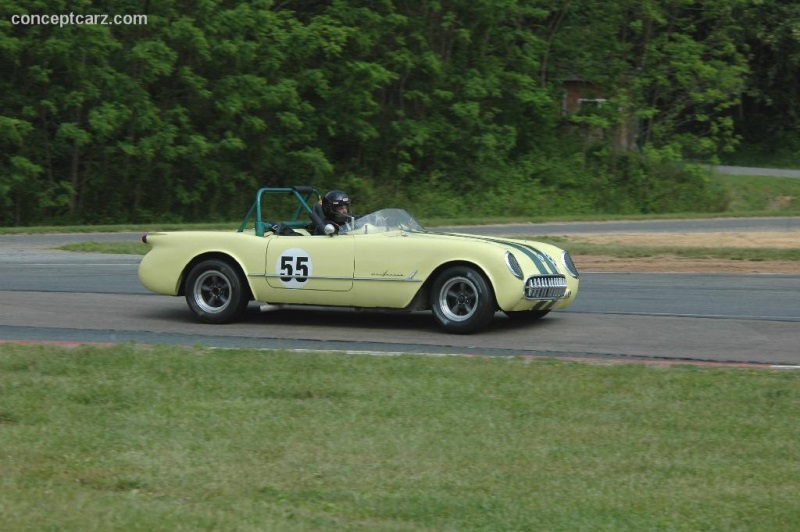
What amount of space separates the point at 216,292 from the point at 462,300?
2.54 meters

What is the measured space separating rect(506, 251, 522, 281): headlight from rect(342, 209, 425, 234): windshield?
4.17ft

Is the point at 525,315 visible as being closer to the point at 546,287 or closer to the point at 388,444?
the point at 546,287

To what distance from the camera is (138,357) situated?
8.77 m

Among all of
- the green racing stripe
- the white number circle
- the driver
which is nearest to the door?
the white number circle

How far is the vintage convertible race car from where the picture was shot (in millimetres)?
10547

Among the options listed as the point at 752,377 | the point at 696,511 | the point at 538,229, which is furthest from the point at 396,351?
the point at 538,229

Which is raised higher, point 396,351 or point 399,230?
point 399,230

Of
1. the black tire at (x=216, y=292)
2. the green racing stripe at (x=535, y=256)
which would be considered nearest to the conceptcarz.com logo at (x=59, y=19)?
the black tire at (x=216, y=292)

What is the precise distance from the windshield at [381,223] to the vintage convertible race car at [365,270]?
0.01 metres

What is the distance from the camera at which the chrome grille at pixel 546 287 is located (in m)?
10.5

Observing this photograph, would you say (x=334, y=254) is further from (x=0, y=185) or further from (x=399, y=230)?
(x=0, y=185)

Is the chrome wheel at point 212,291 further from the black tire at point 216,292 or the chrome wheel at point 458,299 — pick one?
the chrome wheel at point 458,299

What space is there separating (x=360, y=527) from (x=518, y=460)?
1381mm

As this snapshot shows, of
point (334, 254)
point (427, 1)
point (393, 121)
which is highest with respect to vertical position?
point (427, 1)
